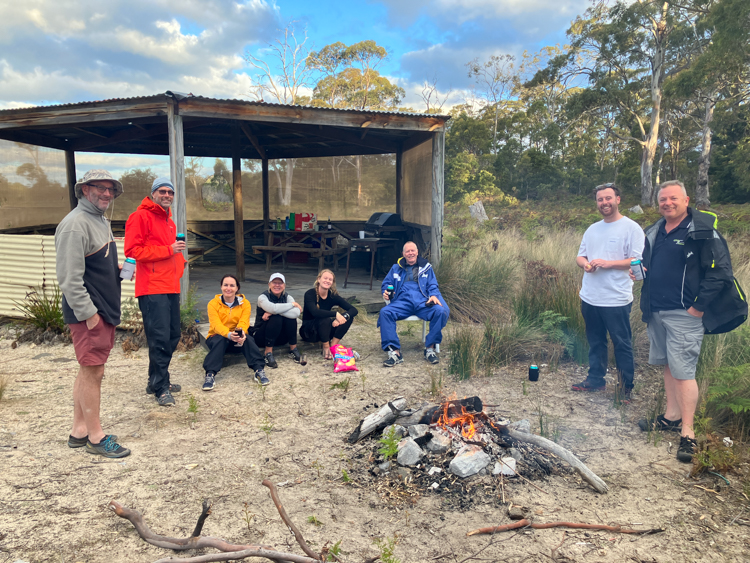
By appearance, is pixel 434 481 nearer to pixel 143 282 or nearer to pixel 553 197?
pixel 143 282

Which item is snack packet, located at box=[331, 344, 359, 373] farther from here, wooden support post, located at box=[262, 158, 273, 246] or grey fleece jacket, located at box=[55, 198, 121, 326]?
wooden support post, located at box=[262, 158, 273, 246]

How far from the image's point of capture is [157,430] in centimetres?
368

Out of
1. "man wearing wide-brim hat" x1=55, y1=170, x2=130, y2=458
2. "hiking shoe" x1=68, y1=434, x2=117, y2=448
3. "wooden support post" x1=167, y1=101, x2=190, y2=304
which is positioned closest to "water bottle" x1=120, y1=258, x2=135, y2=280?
"man wearing wide-brim hat" x1=55, y1=170, x2=130, y2=458

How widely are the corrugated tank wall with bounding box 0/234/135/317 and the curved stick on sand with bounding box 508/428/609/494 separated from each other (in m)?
5.11

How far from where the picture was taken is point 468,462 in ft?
9.90

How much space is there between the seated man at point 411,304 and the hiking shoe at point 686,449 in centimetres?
246

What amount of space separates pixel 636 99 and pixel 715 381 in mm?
25031

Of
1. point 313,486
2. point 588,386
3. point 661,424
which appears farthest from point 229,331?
point 661,424

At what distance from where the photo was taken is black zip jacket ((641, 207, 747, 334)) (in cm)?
309

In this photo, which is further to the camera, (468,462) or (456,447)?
(456,447)

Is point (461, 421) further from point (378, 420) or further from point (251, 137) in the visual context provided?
point (251, 137)

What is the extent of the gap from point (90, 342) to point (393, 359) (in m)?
2.97

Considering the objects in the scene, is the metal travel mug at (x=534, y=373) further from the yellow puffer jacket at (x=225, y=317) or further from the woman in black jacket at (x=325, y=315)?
the yellow puffer jacket at (x=225, y=317)

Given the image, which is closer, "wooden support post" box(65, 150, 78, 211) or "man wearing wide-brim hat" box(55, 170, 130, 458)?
"man wearing wide-brim hat" box(55, 170, 130, 458)
